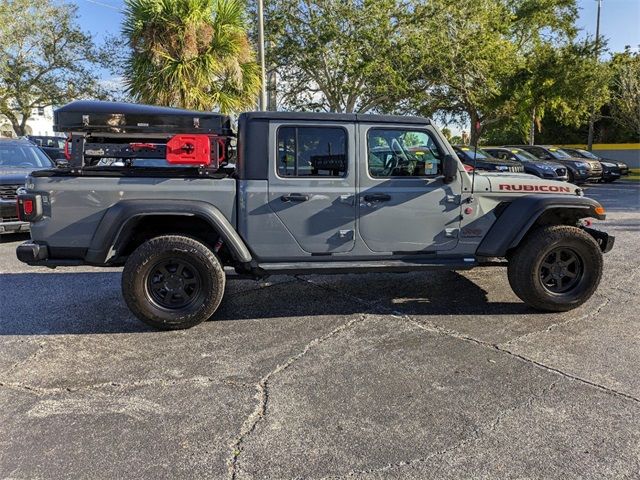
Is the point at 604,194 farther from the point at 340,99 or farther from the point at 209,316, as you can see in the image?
the point at 209,316

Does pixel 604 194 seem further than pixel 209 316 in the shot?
Yes

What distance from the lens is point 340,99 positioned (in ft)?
60.0

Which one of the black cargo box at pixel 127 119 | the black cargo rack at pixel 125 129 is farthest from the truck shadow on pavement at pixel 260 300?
the black cargo box at pixel 127 119

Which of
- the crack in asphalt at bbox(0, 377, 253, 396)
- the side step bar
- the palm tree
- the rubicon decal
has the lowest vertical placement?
the crack in asphalt at bbox(0, 377, 253, 396)

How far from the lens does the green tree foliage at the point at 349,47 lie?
1656cm

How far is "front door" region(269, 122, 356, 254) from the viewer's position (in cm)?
439

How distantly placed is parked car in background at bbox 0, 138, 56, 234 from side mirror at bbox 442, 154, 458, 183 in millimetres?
6745

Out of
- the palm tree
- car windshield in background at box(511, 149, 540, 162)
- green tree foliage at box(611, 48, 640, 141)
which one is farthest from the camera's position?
green tree foliage at box(611, 48, 640, 141)

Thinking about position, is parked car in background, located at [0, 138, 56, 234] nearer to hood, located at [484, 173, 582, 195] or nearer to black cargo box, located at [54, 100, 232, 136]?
black cargo box, located at [54, 100, 232, 136]

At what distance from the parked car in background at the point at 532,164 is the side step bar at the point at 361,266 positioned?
483 inches

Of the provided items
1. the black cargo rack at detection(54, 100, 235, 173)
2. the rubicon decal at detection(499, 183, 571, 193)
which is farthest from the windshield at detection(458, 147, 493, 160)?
the black cargo rack at detection(54, 100, 235, 173)

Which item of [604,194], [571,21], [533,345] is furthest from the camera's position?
[571,21]

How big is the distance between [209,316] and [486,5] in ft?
60.6

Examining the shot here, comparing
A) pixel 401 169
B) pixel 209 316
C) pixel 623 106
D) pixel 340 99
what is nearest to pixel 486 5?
pixel 340 99
